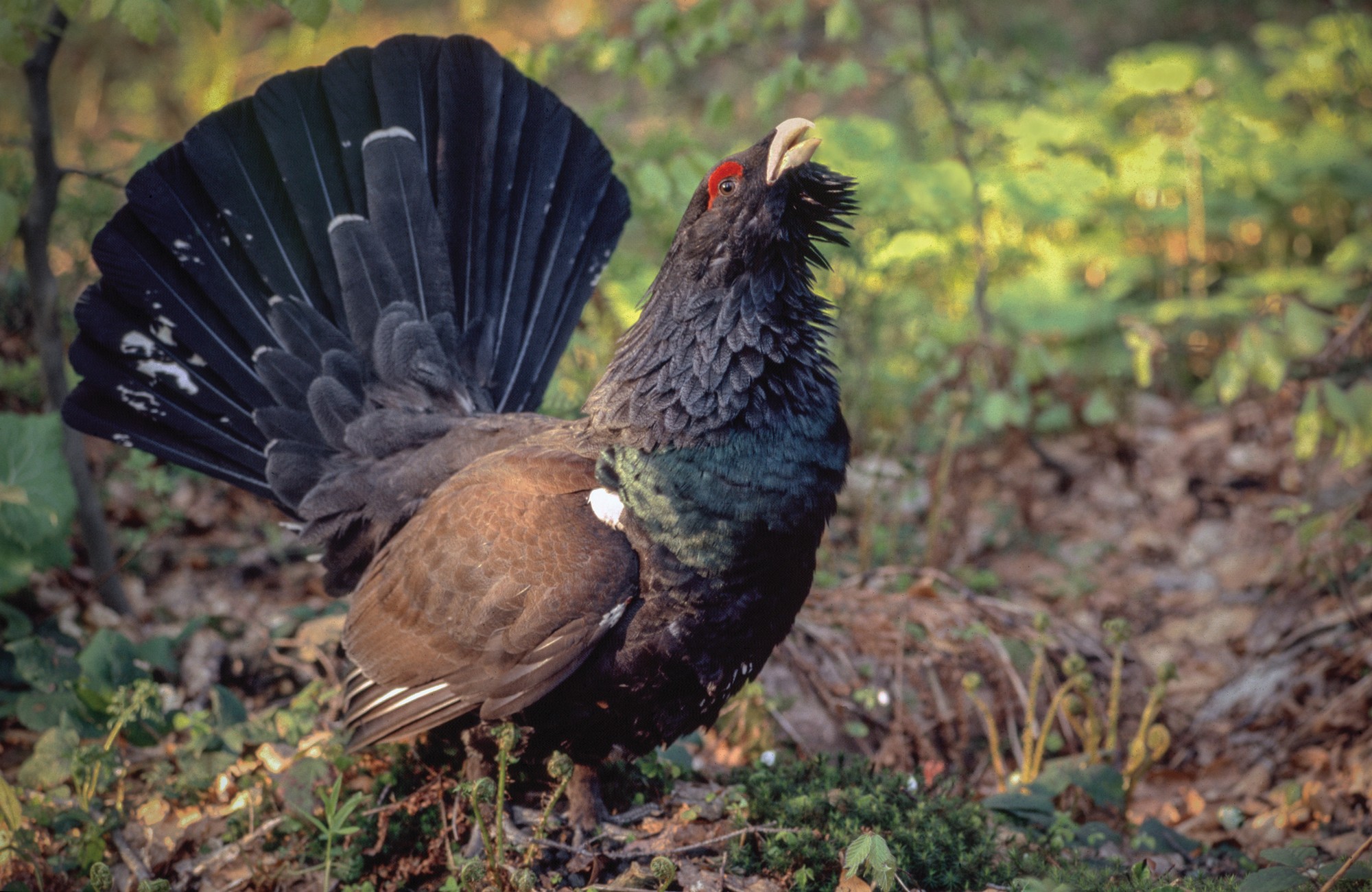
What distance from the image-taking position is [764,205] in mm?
2932

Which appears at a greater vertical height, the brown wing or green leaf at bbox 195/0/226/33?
green leaf at bbox 195/0/226/33

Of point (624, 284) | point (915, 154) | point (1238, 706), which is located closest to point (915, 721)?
point (1238, 706)

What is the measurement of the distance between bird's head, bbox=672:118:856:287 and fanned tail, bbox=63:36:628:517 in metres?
1.18

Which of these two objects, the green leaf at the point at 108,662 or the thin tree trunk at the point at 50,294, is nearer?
the green leaf at the point at 108,662

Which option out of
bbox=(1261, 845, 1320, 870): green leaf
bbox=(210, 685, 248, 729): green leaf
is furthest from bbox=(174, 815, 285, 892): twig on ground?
bbox=(1261, 845, 1320, 870): green leaf

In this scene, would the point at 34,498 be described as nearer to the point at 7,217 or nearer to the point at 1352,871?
the point at 7,217

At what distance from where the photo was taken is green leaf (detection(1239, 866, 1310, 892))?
8.35 feet

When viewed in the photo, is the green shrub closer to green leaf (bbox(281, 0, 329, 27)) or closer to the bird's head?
the bird's head

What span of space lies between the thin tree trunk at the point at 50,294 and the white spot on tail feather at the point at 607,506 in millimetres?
2316

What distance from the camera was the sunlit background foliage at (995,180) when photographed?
4637 mm

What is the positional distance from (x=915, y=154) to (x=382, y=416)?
22.5ft

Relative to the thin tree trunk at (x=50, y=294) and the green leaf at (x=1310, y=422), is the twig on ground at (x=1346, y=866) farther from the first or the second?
the thin tree trunk at (x=50, y=294)

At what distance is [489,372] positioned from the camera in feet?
13.3

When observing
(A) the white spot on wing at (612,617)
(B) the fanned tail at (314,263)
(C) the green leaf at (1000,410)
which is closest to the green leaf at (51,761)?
(B) the fanned tail at (314,263)
